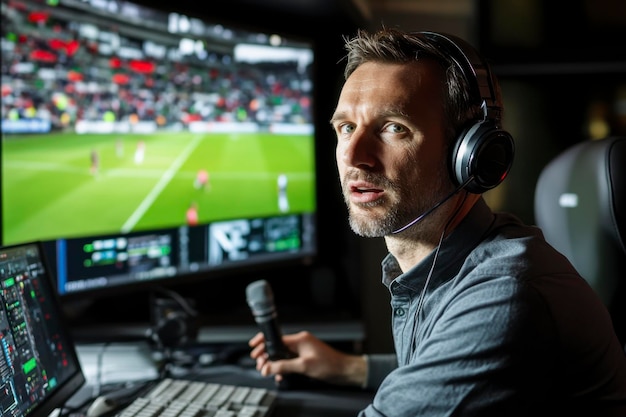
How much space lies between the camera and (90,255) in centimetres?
174

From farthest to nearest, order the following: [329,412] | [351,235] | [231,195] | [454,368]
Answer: [351,235] → [231,195] → [329,412] → [454,368]

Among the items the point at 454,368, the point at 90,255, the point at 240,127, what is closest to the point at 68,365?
the point at 90,255

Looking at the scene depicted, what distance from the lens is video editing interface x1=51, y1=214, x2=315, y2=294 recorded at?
1.70m

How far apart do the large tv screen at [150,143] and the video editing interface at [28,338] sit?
16.6 inches

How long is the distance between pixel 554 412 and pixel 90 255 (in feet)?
4.20

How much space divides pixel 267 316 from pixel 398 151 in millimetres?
622

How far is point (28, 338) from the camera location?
3.64 feet

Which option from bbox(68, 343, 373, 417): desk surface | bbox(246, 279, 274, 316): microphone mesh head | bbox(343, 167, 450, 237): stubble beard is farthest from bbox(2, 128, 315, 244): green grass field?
bbox(343, 167, 450, 237): stubble beard

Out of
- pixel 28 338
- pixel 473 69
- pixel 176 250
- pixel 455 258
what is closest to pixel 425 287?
pixel 455 258

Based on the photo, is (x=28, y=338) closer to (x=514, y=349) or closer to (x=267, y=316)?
(x=267, y=316)

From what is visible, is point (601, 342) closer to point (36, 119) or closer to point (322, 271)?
point (36, 119)

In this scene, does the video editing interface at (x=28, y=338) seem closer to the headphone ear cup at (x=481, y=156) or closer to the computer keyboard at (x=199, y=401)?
the computer keyboard at (x=199, y=401)

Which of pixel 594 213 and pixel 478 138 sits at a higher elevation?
pixel 478 138

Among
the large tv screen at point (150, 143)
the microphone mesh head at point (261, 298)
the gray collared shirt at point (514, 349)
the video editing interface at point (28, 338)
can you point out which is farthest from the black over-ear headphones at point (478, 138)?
the large tv screen at point (150, 143)
